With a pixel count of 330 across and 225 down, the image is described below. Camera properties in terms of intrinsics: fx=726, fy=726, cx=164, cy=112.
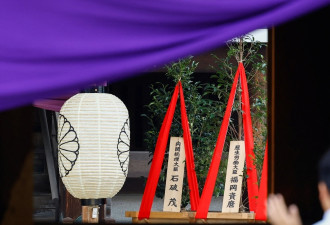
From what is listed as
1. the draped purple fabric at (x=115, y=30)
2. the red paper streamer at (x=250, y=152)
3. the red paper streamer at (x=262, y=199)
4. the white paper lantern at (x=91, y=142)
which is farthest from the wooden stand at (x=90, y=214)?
the draped purple fabric at (x=115, y=30)

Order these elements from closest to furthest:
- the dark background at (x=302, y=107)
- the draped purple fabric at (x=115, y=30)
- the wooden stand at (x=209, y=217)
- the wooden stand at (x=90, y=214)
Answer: the draped purple fabric at (x=115, y=30) < the dark background at (x=302, y=107) < the wooden stand at (x=90, y=214) < the wooden stand at (x=209, y=217)

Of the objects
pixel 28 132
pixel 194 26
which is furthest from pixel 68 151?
pixel 194 26

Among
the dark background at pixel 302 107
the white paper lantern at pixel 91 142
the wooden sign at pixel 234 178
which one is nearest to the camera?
the dark background at pixel 302 107

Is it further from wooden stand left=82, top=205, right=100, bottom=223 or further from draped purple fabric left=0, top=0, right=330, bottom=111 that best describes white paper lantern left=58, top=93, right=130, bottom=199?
draped purple fabric left=0, top=0, right=330, bottom=111

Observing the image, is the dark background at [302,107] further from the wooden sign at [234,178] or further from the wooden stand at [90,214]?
the wooden sign at [234,178]

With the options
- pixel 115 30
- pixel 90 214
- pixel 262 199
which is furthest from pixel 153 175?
pixel 115 30

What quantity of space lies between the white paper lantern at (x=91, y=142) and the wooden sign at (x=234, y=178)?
273 centimetres

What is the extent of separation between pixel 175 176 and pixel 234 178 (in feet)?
2.45

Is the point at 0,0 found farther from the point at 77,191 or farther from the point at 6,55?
the point at 77,191

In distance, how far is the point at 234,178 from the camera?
8.96 m

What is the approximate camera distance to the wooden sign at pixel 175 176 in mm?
8941

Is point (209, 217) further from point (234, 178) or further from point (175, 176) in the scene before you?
point (175, 176)

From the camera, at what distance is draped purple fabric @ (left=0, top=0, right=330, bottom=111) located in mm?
3113

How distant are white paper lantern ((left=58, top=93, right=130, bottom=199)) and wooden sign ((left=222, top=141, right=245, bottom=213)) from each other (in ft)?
8.97
